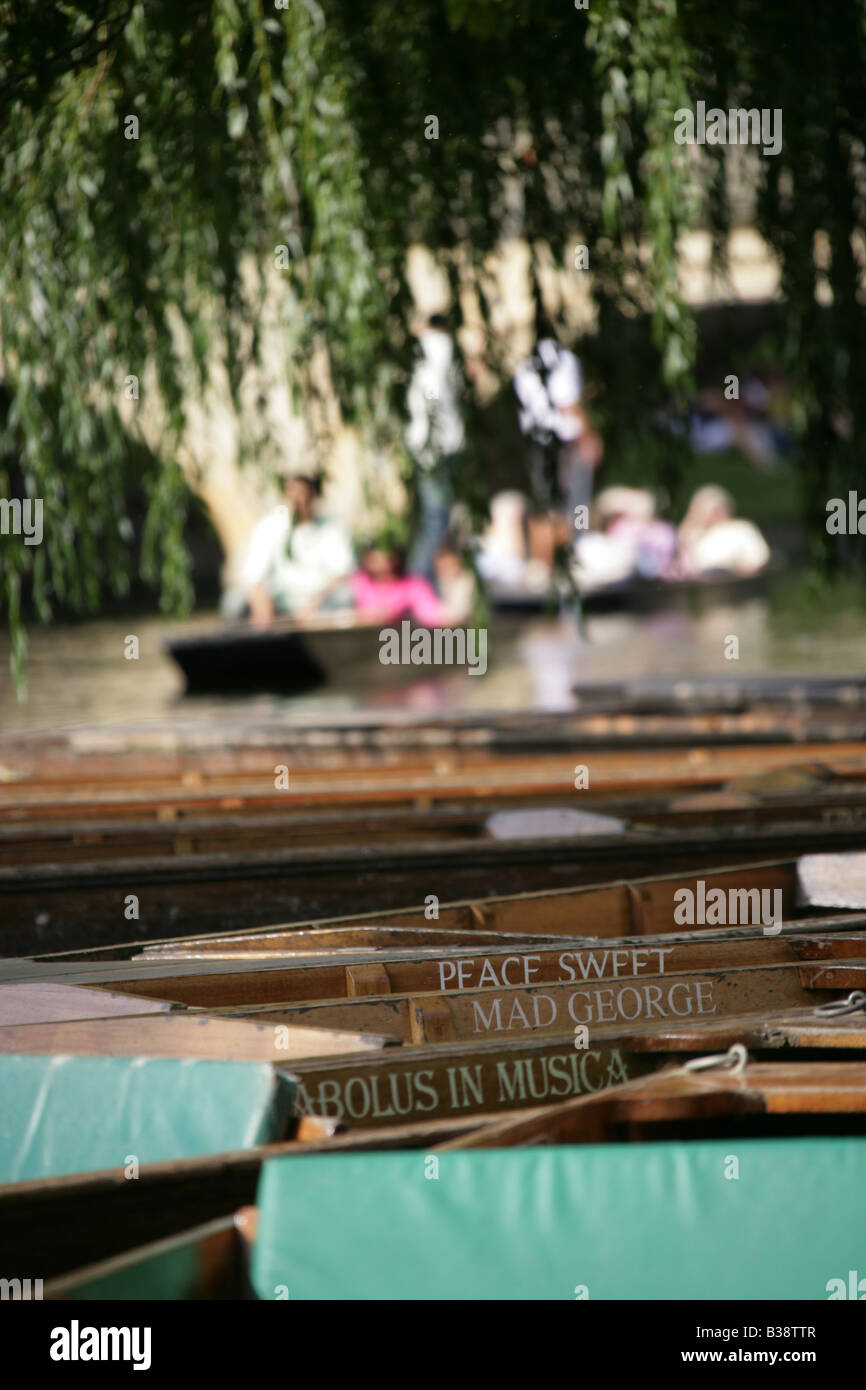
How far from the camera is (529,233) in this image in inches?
149

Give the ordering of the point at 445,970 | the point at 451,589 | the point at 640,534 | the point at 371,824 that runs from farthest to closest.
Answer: the point at 640,534, the point at 451,589, the point at 371,824, the point at 445,970

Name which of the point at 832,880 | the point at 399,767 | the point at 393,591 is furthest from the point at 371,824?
the point at 393,591

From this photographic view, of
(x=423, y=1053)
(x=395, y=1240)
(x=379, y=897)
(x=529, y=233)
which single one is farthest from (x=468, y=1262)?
(x=529, y=233)

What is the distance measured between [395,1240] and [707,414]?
933 inches

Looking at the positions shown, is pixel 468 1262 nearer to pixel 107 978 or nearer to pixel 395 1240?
pixel 395 1240

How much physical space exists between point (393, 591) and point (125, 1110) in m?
7.22

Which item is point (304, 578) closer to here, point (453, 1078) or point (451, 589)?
point (451, 589)
